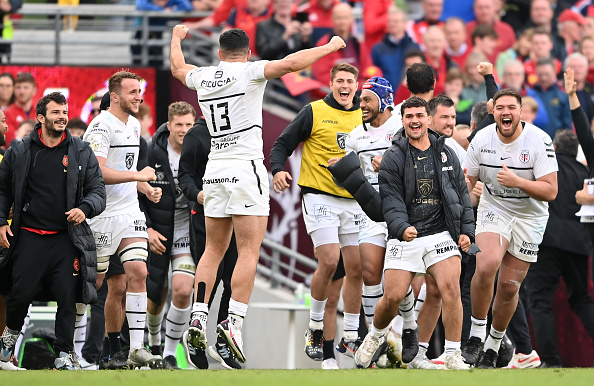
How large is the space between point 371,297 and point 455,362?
153 cm

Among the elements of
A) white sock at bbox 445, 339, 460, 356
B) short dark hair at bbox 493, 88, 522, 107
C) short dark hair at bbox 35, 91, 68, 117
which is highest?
short dark hair at bbox 493, 88, 522, 107

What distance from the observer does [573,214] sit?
1388 centimetres

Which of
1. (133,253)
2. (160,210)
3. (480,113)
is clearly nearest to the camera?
(133,253)

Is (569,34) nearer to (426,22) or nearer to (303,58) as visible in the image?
(426,22)

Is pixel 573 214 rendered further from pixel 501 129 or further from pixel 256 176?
pixel 256 176

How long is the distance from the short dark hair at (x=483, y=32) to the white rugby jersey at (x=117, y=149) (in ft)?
26.0

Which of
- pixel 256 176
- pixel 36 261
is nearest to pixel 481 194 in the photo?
pixel 256 176

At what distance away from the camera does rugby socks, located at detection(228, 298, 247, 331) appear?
10.1 meters

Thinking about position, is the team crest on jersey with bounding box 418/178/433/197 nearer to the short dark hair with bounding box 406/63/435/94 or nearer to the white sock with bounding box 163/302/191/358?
the short dark hair with bounding box 406/63/435/94

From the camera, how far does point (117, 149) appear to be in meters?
11.4

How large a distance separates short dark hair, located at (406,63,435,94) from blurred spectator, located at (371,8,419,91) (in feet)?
16.1

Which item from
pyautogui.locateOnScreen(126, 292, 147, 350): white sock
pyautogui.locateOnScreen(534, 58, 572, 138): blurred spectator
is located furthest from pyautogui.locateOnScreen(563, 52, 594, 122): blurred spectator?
pyautogui.locateOnScreen(126, 292, 147, 350): white sock

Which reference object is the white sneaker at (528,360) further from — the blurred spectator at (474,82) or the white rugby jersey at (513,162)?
the blurred spectator at (474,82)

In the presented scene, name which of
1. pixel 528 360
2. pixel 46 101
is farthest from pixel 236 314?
pixel 528 360
